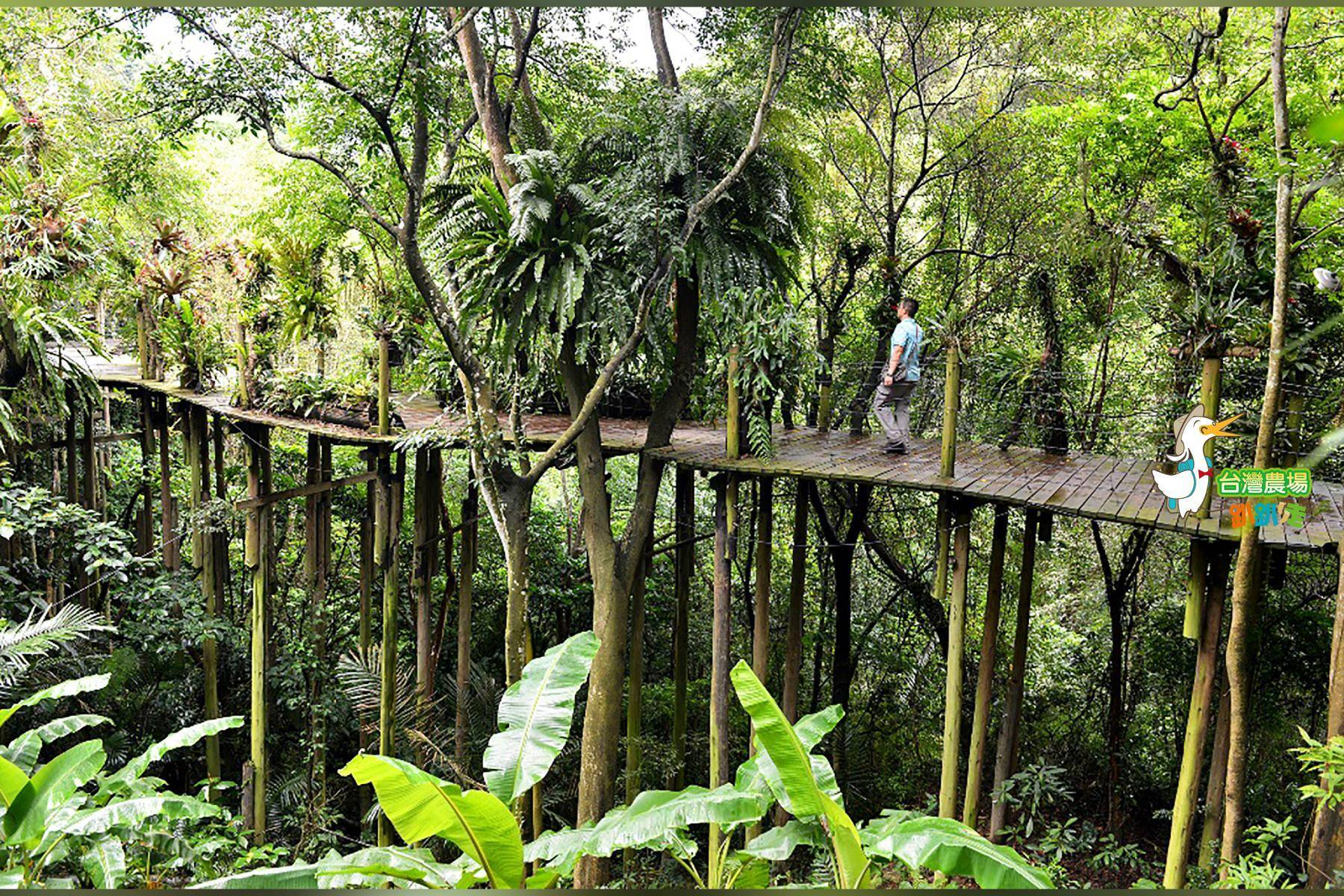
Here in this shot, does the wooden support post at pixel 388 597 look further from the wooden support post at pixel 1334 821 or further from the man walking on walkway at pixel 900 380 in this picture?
the wooden support post at pixel 1334 821

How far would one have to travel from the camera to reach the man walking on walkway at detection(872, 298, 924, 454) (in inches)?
284

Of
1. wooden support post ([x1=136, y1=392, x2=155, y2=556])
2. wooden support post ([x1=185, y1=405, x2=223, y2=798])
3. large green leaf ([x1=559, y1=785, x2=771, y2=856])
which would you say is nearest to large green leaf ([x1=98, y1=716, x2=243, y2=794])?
large green leaf ([x1=559, y1=785, x2=771, y2=856])

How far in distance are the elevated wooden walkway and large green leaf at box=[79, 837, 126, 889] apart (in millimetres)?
3310

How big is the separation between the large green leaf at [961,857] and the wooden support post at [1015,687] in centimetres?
400

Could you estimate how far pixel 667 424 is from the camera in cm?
747

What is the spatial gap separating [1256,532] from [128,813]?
508 cm

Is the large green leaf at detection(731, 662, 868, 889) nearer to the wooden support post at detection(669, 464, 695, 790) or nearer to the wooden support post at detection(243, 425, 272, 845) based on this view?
the wooden support post at detection(669, 464, 695, 790)

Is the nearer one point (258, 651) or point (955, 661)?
point (955, 661)

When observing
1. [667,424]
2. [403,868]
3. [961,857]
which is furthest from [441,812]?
[667,424]

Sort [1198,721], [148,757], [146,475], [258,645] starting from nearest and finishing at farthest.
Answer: [148,757] → [1198,721] → [258,645] → [146,475]

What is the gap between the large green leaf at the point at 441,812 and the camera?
2.97 metres

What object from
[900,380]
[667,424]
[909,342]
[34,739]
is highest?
[909,342]

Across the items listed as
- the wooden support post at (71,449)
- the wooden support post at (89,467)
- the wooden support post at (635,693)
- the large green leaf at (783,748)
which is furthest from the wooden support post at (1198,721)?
the wooden support post at (71,449)

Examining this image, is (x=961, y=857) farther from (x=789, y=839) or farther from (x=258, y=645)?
(x=258, y=645)
